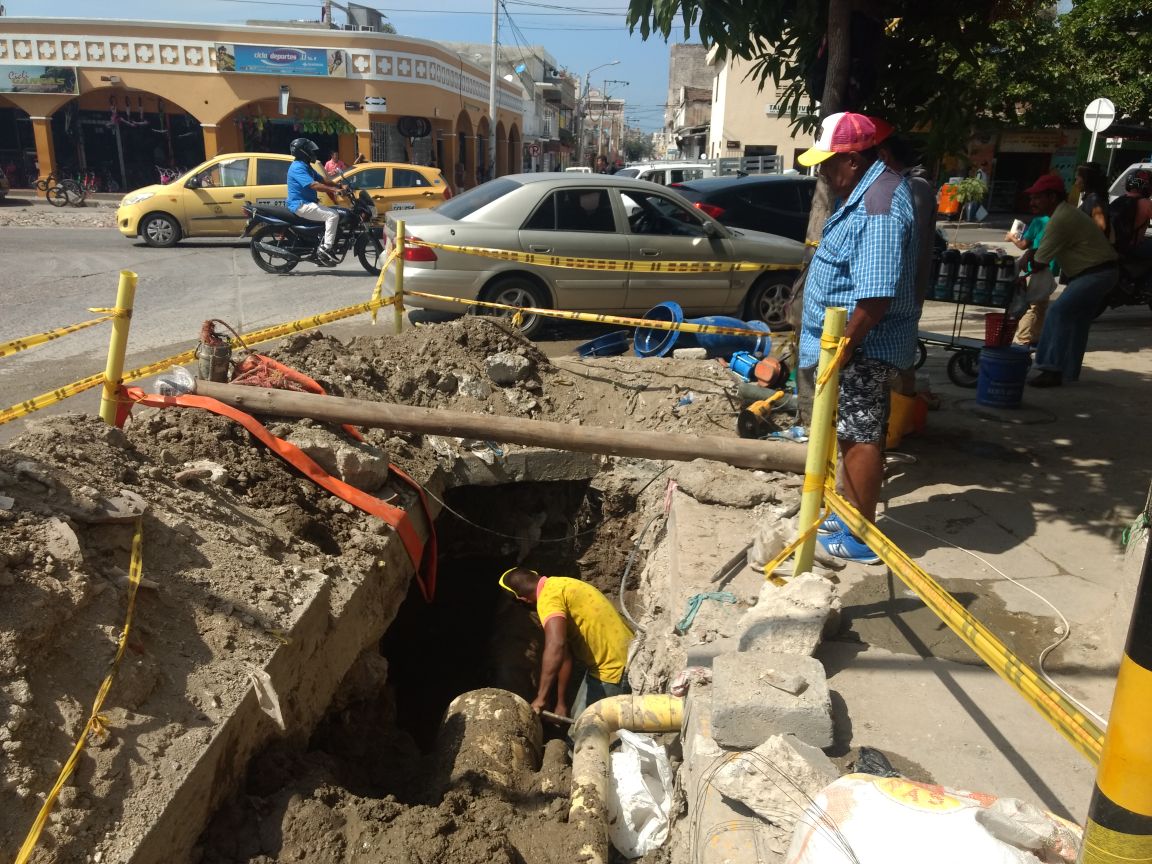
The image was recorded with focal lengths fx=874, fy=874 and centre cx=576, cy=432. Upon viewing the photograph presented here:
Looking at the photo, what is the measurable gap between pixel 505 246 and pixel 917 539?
553cm

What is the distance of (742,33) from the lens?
527 centimetres

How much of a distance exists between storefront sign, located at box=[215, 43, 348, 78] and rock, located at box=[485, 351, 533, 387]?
23.3 m

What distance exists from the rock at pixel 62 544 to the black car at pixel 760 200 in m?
9.71

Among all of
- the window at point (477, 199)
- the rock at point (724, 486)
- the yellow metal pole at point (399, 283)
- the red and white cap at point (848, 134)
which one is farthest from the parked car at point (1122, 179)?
the red and white cap at point (848, 134)

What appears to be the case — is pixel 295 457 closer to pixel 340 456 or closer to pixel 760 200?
pixel 340 456

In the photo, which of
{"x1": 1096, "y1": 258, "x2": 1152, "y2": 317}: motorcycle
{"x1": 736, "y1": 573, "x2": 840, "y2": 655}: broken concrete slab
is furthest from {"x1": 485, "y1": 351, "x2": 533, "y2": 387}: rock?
{"x1": 1096, "y1": 258, "x2": 1152, "y2": 317}: motorcycle

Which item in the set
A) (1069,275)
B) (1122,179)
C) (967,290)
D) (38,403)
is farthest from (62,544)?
(1122,179)

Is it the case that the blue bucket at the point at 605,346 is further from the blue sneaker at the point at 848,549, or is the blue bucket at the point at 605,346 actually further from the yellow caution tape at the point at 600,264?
the blue sneaker at the point at 848,549

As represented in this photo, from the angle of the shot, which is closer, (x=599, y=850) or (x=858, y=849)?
(x=858, y=849)

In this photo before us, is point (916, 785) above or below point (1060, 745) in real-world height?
above

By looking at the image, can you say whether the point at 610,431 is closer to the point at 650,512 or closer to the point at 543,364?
the point at 650,512

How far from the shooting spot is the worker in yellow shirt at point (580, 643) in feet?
15.6

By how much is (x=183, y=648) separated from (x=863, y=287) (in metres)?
2.92

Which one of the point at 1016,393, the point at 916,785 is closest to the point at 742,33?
the point at 1016,393
